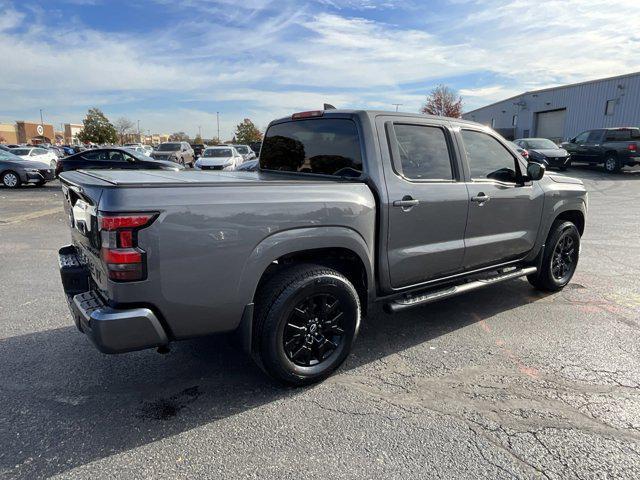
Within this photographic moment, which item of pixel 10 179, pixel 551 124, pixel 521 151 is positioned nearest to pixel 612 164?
pixel 521 151

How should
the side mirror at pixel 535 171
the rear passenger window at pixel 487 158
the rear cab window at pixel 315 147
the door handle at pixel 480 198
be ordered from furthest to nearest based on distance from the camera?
the side mirror at pixel 535 171 < the rear passenger window at pixel 487 158 < the door handle at pixel 480 198 < the rear cab window at pixel 315 147

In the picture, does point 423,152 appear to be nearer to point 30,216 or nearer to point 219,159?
point 30,216

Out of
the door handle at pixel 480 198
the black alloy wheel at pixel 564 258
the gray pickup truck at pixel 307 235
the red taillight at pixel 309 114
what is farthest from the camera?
the black alloy wheel at pixel 564 258

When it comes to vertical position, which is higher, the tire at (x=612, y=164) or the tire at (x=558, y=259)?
the tire at (x=612, y=164)

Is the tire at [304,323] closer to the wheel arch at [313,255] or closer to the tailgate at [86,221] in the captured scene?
the wheel arch at [313,255]

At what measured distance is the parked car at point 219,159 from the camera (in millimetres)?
20516

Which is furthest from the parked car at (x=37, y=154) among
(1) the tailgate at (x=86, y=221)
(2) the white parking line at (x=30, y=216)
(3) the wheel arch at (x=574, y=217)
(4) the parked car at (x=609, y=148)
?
→ (4) the parked car at (x=609, y=148)

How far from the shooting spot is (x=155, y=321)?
99.7 inches

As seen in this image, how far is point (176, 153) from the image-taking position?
25.4m

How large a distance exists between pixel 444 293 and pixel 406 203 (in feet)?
3.08

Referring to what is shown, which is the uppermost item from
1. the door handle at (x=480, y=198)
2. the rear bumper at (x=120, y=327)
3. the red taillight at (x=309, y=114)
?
the red taillight at (x=309, y=114)

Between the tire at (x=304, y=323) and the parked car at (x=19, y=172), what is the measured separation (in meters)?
18.0

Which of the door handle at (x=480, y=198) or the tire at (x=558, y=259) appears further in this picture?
the tire at (x=558, y=259)

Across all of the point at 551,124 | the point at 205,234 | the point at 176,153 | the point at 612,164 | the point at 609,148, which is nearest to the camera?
the point at 205,234
